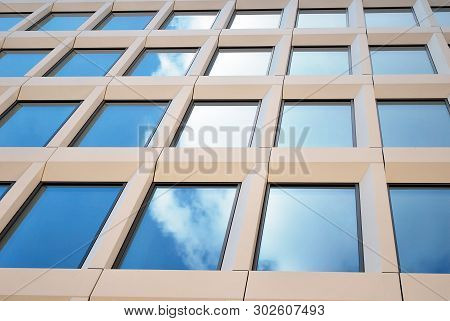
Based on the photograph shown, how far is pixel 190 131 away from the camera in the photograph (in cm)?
1020

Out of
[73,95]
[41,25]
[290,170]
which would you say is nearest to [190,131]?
[290,170]

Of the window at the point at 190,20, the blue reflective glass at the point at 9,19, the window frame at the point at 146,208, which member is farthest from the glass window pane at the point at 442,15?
the blue reflective glass at the point at 9,19

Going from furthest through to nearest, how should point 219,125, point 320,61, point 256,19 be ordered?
point 256,19, point 320,61, point 219,125

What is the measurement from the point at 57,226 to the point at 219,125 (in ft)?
13.8

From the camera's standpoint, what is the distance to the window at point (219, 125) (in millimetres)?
9797

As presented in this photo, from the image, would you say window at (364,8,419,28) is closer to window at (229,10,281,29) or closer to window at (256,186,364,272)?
window at (229,10,281,29)

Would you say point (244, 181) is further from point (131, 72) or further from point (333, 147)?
point (131, 72)

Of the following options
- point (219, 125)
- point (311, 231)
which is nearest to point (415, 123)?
point (311, 231)

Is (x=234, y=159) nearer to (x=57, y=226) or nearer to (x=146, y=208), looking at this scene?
(x=146, y=208)

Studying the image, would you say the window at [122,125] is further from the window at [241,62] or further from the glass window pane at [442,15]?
the glass window pane at [442,15]

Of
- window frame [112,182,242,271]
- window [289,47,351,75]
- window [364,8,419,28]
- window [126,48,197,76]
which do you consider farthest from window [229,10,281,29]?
window frame [112,182,242,271]

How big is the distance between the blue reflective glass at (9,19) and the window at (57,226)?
964cm

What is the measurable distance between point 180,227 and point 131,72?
631 centimetres

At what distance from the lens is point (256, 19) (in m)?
15.0
